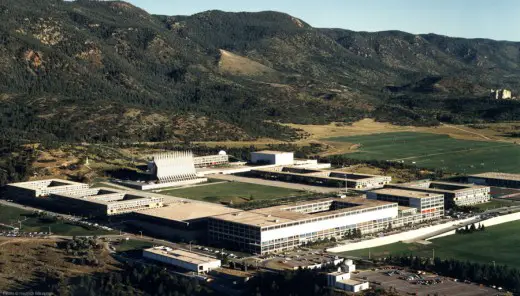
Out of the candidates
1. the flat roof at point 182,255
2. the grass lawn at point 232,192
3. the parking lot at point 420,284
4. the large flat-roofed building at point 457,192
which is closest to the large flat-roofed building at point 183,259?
the flat roof at point 182,255

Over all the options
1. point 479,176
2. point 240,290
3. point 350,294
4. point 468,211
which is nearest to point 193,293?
point 240,290

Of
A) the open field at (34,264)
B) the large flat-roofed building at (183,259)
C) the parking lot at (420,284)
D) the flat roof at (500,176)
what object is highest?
the flat roof at (500,176)

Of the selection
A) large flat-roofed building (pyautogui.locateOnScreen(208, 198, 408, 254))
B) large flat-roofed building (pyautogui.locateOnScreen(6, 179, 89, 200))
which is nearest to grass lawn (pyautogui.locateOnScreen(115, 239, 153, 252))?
large flat-roofed building (pyautogui.locateOnScreen(208, 198, 408, 254))

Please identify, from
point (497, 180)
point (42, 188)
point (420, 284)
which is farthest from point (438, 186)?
point (42, 188)

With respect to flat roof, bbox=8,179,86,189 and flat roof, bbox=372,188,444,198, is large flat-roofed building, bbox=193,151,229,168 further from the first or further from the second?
flat roof, bbox=372,188,444,198

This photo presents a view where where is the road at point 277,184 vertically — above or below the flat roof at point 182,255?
above

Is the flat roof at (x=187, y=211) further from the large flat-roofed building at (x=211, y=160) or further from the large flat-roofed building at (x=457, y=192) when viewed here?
the large flat-roofed building at (x=211, y=160)

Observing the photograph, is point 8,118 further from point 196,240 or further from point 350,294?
point 350,294
